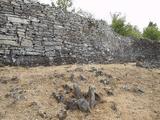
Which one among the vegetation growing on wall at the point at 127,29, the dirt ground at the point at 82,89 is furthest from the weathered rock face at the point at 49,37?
the vegetation growing on wall at the point at 127,29

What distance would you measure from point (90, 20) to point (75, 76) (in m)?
5.89

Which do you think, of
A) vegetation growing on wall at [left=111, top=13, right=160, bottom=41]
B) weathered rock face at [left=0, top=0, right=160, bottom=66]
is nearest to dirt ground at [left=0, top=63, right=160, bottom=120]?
weathered rock face at [left=0, top=0, right=160, bottom=66]

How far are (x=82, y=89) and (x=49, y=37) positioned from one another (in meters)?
3.77

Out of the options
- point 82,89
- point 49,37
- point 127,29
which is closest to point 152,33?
point 127,29

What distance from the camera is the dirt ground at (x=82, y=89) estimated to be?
7.10 m

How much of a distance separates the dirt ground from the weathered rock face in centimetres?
78

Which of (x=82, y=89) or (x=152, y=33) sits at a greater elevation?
(x=152, y=33)

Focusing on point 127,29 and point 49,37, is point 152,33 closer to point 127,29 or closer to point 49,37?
point 127,29

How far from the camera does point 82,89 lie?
832 cm

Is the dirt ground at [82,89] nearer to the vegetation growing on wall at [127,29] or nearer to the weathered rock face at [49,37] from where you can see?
the weathered rock face at [49,37]

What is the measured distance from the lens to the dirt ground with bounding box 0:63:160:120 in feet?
23.3

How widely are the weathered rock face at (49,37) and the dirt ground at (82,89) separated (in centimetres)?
78

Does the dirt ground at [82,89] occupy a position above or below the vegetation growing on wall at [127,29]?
below

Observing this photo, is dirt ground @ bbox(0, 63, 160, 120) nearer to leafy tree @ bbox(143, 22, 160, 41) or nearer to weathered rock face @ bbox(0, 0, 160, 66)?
weathered rock face @ bbox(0, 0, 160, 66)
